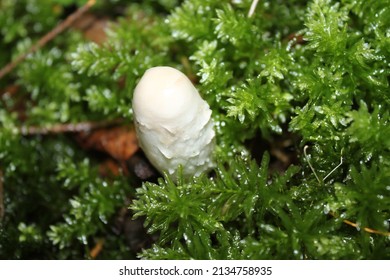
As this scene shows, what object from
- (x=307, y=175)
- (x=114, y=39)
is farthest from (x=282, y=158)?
(x=114, y=39)

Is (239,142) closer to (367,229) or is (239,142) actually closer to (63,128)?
(367,229)

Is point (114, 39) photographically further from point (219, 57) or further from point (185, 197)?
point (185, 197)

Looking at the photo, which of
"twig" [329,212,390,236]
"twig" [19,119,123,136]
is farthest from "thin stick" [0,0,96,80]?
"twig" [329,212,390,236]

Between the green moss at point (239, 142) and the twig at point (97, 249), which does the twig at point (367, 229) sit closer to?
the green moss at point (239, 142)

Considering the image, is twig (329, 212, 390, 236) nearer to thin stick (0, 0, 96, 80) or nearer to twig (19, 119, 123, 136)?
twig (19, 119, 123, 136)
